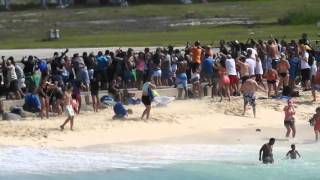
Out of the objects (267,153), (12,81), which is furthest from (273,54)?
(267,153)

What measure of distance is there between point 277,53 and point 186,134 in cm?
721

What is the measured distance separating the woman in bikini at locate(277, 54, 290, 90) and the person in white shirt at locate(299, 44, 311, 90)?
647 mm

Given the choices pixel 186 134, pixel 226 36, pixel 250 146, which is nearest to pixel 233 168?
pixel 250 146

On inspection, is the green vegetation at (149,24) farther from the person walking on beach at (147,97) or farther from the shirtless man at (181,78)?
the person walking on beach at (147,97)

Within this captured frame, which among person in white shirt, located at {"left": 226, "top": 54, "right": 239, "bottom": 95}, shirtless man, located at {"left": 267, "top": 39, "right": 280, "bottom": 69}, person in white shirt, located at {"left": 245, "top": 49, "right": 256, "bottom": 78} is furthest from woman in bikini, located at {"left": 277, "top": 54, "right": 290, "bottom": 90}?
person in white shirt, located at {"left": 226, "top": 54, "right": 239, "bottom": 95}

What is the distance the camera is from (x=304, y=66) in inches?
1204

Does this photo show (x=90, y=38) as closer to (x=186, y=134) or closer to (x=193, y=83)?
(x=193, y=83)

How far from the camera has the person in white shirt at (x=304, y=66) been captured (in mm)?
30594

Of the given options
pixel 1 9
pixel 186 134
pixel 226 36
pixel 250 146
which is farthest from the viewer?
pixel 1 9

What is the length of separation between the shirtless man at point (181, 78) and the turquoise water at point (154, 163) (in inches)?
239

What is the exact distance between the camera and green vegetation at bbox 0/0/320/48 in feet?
163

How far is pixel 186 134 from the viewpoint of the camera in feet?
83.8

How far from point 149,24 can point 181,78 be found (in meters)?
30.3

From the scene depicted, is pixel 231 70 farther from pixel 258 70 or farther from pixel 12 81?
pixel 12 81
